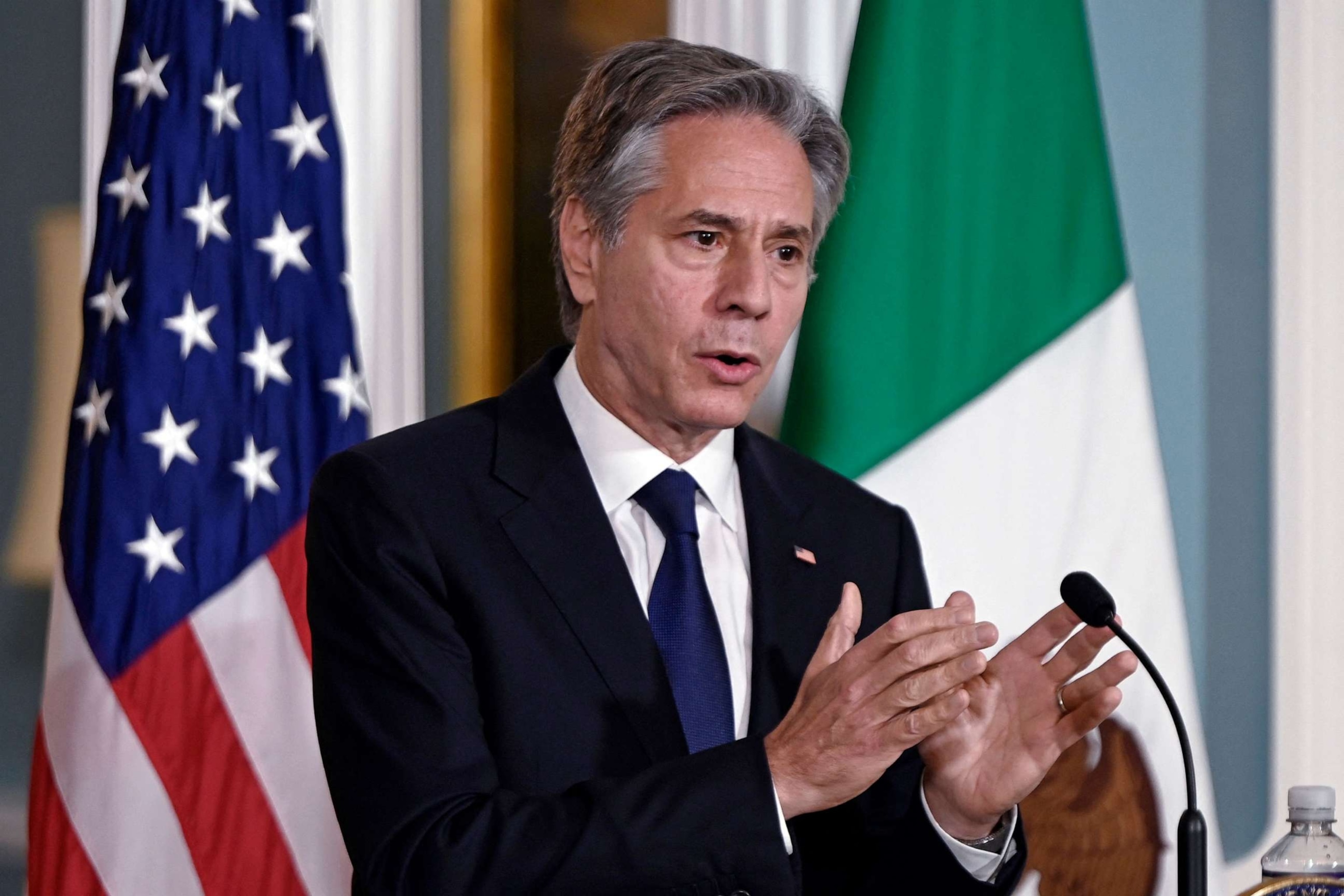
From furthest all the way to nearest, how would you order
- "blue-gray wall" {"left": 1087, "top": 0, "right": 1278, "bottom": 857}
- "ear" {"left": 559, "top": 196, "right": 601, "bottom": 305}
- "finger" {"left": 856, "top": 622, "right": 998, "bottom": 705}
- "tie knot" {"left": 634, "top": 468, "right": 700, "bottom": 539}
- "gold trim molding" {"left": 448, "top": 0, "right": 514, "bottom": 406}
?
"gold trim molding" {"left": 448, "top": 0, "right": 514, "bottom": 406}
"blue-gray wall" {"left": 1087, "top": 0, "right": 1278, "bottom": 857}
"ear" {"left": 559, "top": 196, "right": 601, "bottom": 305}
"tie knot" {"left": 634, "top": 468, "right": 700, "bottom": 539}
"finger" {"left": 856, "top": 622, "right": 998, "bottom": 705}

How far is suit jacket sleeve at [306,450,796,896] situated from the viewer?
1.44m

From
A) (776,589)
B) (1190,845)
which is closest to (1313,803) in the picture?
(1190,845)

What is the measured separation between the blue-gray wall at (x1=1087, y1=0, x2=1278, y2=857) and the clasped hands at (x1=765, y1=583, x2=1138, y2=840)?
104 centimetres

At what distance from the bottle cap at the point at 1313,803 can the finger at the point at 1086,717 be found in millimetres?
463

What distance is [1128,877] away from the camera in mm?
2219

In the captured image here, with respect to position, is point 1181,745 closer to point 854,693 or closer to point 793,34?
point 854,693

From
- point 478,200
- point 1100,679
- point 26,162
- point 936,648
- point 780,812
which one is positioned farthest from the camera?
point 26,162

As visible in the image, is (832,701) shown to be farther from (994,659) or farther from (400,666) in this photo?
(400,666)

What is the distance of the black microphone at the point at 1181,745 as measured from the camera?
4.54 feet

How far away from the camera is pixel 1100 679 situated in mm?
1598

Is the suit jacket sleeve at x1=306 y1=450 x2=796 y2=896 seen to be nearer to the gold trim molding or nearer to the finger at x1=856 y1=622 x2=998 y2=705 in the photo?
the finger at x1=856 y1=622 x2=998 y2=705

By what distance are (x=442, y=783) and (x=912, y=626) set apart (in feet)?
1.74

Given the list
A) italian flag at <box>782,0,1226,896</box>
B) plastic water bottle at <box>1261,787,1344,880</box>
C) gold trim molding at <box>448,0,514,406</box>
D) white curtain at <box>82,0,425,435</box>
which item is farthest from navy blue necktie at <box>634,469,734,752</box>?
gold trim molding at <box>448,0,514,406</box>

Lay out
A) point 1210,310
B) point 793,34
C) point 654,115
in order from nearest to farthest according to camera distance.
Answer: point 654,115
point 793,34
point 1210,310
